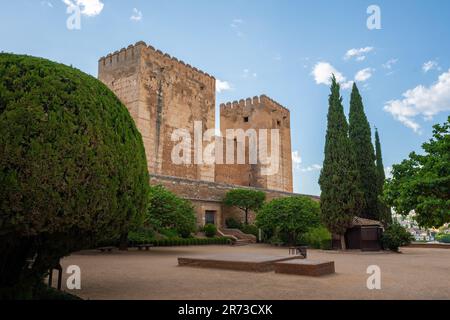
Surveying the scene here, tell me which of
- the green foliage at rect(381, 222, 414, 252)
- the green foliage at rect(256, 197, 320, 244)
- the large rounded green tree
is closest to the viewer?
the large rounded green tree

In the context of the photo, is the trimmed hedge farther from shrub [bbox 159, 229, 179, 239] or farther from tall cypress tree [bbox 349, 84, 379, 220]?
tall cypress tree [bbox 349, 84, 379, 220]

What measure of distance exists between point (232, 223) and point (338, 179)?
1082cm

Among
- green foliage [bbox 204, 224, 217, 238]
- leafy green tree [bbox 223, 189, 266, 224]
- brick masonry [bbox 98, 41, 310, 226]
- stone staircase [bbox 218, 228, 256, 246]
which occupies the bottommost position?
stone staircase [bbox 218, 228, 256, 246]

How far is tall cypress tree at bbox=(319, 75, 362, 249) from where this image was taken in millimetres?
19406

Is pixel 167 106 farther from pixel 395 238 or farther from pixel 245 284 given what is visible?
pixel 245 284

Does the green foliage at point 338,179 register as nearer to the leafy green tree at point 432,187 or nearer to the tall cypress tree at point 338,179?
the tall cypress tree at point 338,179

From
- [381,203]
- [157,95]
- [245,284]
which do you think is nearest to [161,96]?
[157,95]

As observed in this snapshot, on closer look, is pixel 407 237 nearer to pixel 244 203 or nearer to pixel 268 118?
pixel 244 203

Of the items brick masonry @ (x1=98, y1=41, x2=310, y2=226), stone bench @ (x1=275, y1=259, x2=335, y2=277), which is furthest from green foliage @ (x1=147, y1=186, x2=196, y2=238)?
stone bench @ (x1=275, y1=259, x2=335, y2=277)

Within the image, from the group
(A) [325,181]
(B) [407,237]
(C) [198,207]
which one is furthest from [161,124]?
(B) [407,237]

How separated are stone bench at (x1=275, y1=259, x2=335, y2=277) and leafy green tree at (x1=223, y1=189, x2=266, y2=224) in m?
17.7

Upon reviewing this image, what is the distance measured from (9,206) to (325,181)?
17.9m

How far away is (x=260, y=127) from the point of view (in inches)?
1650

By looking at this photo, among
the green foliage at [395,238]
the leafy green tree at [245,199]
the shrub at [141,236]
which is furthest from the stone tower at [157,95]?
the green foliage at [395,238]
